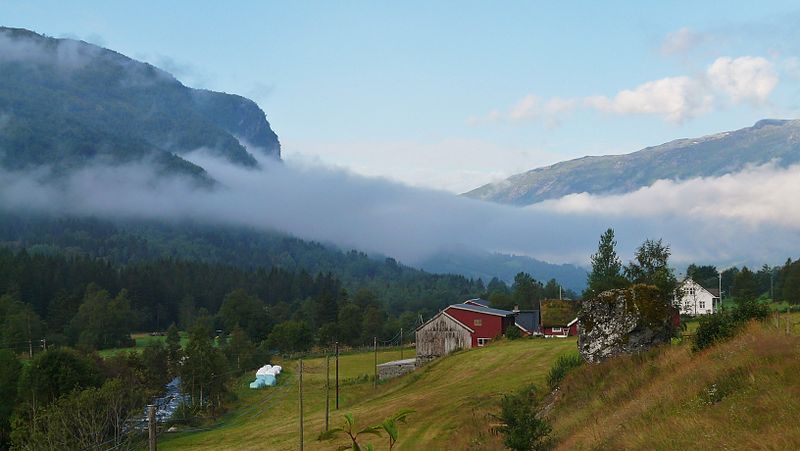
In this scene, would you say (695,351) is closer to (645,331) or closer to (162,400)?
(645,331)

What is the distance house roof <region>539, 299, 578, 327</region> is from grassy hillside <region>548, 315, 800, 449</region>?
66578 millimetres

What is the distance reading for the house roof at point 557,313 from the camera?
3703 inches

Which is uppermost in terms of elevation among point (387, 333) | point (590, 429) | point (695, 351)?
point (695, 351)

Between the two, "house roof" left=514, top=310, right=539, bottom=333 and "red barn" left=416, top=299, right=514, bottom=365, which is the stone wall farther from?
"house roof" left=514, top=310, right=539, bottom=333

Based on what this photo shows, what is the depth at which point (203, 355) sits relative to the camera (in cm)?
8425

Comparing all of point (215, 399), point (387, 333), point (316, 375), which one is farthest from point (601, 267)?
point (387, 333)

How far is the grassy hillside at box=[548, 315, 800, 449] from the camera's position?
52.2 feet

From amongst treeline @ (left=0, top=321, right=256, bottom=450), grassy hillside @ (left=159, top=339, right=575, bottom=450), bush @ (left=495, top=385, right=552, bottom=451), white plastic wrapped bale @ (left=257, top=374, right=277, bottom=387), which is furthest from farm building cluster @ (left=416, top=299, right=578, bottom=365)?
bush @ (left=495, top=385, right=552, bottom=451)

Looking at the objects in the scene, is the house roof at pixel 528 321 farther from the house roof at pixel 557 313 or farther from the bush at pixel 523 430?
the bush at pixel 523 430

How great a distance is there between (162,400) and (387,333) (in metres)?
82.2

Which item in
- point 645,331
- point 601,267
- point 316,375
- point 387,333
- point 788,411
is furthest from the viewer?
point 387,333

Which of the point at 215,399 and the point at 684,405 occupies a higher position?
the point at 684,405

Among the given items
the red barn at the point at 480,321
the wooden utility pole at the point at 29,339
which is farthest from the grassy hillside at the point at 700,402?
the wooden utility pole at the point at 29,339

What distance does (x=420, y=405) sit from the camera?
2046 inches
